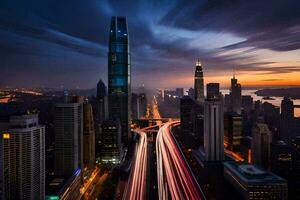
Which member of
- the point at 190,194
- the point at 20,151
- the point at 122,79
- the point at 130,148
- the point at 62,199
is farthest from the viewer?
the point at 122,79

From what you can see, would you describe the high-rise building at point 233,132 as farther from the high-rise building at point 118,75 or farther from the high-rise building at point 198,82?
the high-rise building at point 198,82

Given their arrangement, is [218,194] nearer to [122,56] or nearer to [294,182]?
[294,182]

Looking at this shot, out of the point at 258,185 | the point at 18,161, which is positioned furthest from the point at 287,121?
the point at 18,161

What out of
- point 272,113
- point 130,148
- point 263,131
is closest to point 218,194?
point 263,131

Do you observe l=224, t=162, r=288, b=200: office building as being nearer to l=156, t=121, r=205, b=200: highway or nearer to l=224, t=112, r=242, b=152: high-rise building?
l=156, t=121, r=205, b=200: highway

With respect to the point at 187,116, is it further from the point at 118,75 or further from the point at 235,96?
the point at 235,96
